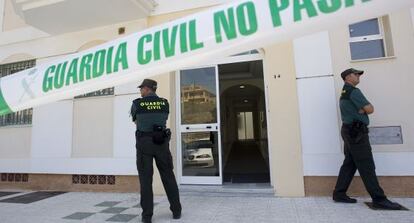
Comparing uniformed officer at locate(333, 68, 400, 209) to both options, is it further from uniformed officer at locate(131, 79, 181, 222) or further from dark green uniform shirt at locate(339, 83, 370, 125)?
uniformed officer at locate(131, 79, 181, 222)

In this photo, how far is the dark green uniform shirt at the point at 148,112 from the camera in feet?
11.9

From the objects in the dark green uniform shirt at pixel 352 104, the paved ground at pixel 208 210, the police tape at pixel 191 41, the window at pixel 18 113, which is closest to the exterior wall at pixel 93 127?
the paved ground at pixel 208 210

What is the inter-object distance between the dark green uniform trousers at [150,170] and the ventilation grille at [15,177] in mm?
4310

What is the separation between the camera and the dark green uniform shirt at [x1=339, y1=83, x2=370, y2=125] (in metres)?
3.96

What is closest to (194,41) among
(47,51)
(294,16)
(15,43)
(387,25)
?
(294,16)

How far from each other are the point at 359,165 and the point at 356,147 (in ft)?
0.82

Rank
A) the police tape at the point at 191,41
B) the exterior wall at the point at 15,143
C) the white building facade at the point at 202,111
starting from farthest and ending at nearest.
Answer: the exterior wall at the point at 15,143
the white building facade at the point at 202,111
the police tape at the point at 191,41

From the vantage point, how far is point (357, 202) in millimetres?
4242

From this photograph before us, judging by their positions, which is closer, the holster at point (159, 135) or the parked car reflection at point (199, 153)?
the holster at point (159, 135)

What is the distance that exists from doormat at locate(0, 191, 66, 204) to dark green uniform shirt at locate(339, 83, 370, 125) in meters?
5.59

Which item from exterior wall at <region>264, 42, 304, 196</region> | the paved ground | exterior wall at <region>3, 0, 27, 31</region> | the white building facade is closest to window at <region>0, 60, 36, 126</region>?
the white building facade

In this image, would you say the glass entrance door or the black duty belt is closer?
the black duty belt

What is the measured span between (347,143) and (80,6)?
5224mm

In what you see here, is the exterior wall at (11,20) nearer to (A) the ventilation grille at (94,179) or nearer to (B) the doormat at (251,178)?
(A) the ventilation grille at (94,179)
